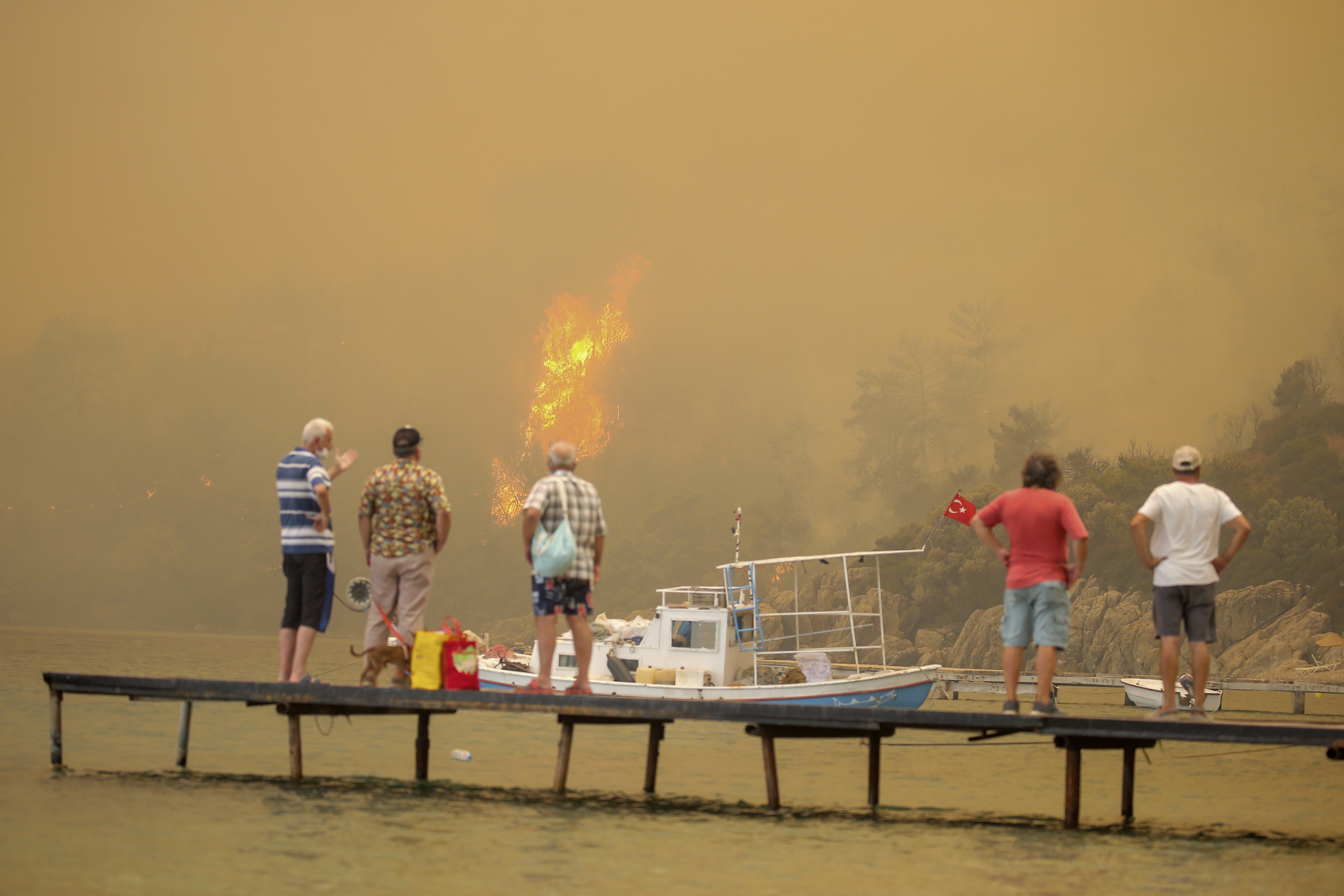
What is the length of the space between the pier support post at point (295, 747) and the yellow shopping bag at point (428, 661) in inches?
76.6

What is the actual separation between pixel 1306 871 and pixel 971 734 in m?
25.8

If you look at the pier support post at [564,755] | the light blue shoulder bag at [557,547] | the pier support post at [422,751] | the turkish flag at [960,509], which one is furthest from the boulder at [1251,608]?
the light blue shoulder bag at [557,547]

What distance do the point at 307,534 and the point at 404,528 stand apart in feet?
3.16

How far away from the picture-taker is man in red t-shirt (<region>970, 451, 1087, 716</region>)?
12.1m

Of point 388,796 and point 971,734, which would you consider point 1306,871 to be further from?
point 971,734

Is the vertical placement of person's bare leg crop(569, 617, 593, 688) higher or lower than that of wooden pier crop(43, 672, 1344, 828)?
higher

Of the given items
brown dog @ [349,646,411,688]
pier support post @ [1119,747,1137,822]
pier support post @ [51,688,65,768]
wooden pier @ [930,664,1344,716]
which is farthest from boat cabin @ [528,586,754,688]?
brown dog @ [349,646,411,688]

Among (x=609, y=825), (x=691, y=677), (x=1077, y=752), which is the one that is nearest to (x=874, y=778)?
(x=1077, y=752)

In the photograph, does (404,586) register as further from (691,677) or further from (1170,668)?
(691,677)

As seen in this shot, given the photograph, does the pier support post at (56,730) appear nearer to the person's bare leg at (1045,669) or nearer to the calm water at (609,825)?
the calm water at (609,825)

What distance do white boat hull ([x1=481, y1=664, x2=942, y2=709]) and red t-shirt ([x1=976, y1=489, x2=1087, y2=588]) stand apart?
17.1 m

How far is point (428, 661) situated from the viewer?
13297 mm

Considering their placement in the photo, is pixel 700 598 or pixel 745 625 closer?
pixel 745 625

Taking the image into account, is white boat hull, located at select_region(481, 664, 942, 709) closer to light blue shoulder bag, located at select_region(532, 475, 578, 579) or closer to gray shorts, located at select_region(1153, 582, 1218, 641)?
light blue shoulder bag, located at select_region(532, 475, 578, 579)
